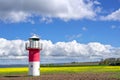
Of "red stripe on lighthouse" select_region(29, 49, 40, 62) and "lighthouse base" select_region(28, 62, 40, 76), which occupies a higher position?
"red stripe on lighthouse" select_region(29, 49, 40, 62)

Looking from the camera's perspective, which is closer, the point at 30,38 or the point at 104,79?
the point at 104,79

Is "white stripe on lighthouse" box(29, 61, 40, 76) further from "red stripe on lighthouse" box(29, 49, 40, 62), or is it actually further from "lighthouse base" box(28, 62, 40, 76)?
"red stripe on lighthouse" box(29, 49, 40, 62)

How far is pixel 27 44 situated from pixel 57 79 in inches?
408

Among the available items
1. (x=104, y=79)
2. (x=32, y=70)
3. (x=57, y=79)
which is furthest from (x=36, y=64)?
(x=104, y=79)

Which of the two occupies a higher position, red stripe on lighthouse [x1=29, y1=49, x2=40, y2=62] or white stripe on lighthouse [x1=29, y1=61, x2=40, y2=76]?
red stripe on lighthouse [x1=29, y1=49, x2=40, y2=62]

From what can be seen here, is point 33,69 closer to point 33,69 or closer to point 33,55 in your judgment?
point 33,69

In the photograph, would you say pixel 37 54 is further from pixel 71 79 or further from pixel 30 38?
pixel 71 79

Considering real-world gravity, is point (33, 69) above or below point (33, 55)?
below

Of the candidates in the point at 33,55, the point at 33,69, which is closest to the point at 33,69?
the point at 33,69

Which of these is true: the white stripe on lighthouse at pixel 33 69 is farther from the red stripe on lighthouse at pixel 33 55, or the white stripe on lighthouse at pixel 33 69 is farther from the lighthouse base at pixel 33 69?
the red stripe on lighthouse at pixel 33 55

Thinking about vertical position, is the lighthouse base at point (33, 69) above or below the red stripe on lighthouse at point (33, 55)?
below

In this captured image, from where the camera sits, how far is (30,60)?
44.0 m

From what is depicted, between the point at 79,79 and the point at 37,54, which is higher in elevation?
the point at 37,54

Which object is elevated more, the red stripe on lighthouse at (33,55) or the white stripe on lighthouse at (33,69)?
the red stripe on lighthouse at (33,55)
